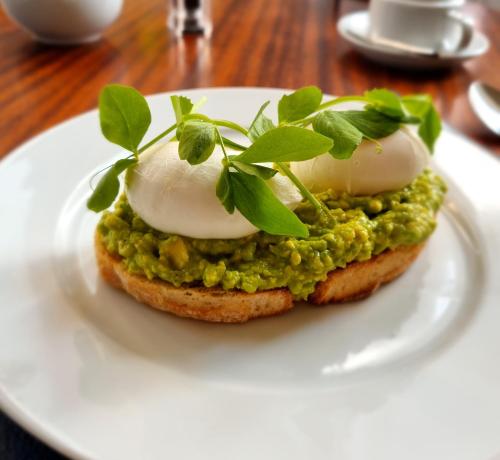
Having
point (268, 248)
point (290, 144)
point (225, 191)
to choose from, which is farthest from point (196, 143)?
point (268, 248)

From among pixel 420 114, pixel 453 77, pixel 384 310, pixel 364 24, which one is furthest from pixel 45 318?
pixel 364 24

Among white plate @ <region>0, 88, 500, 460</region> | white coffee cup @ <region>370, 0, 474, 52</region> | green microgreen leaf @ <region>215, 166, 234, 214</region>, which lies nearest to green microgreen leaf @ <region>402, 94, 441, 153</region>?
white plate @ <region>0, 88, 500, 460</region>

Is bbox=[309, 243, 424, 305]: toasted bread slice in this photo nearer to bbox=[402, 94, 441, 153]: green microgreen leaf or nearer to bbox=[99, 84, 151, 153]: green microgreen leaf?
bbox=[402, 94, 441, 153]: green microgreen leaf

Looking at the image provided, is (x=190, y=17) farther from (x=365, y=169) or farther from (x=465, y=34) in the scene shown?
(x=365, y=169)

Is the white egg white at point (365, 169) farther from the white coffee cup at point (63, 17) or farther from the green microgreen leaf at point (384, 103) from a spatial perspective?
the white coffee cup at point (63, 17)

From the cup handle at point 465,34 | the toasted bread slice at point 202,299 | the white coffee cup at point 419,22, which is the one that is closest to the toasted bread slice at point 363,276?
the toasted bread slice at point 202,299
